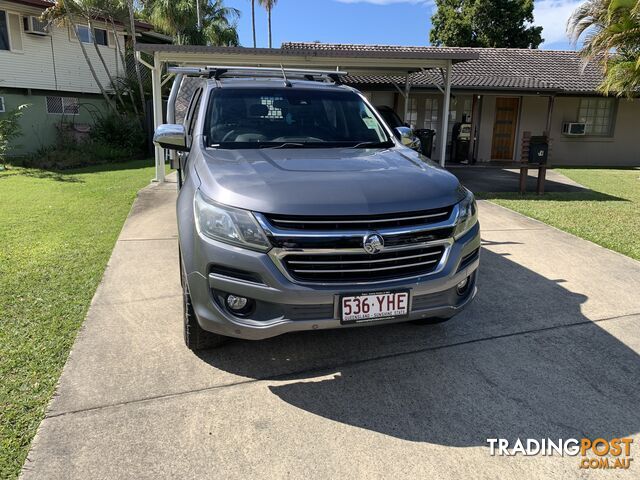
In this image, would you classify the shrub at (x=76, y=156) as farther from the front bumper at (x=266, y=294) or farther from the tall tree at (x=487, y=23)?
the tall tree at (x=487, y=23)

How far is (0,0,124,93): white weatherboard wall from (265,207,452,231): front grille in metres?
18.5

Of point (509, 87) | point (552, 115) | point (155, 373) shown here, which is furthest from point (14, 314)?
point (552, 115)

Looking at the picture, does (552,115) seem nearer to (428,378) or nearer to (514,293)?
(514,293)

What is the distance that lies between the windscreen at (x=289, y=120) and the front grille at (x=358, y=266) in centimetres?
144

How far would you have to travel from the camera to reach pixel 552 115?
17797 millimetres

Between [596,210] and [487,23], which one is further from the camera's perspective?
[487,23]

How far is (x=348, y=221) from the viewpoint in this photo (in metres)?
2.83

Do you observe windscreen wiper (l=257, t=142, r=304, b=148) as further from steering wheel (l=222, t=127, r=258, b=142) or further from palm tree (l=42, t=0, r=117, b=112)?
palm tree (l=42, t=0, r=117, b=112)

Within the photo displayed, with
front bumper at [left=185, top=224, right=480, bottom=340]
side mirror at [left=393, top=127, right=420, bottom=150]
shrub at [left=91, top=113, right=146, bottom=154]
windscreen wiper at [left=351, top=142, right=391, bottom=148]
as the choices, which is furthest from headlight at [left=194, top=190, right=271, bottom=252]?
shrub at [left=91, top=113, right=146, bottom=154]

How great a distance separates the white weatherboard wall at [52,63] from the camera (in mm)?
17406

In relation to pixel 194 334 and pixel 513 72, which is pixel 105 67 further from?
pixel 194 334

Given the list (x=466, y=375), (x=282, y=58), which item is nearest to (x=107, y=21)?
(x=282, y=58)

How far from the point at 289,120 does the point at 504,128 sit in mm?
15615

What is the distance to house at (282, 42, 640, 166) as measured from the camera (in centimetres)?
1702
